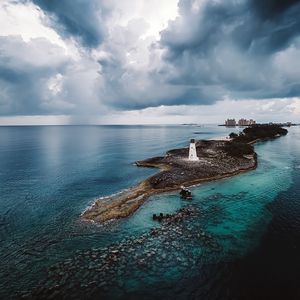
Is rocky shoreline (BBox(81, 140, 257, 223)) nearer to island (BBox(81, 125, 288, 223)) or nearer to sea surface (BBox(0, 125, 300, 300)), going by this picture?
island (BBox(81, 125, 288, 223))

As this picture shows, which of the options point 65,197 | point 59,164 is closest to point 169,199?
point 65,197

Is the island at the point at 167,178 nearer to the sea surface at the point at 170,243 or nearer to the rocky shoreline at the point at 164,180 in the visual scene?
the rocky shoreline at the point at 164,180

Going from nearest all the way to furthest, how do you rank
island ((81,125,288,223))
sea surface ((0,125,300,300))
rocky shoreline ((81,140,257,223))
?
sea surface ((0,125,300,300)) → rocky shoreline ((81,140,257,223)) → island ((81,125,288,223))

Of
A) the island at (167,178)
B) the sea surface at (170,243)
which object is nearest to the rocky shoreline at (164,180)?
the island at (167,178)

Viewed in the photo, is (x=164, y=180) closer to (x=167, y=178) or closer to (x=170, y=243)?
(x=167, y=178)

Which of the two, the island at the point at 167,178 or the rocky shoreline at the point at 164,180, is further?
the island at the point at 167,178

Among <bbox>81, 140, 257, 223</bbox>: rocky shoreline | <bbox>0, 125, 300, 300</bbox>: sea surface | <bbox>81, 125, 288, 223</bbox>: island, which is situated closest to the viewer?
<bbox>0, 125, 300, 300</bbox>: sea surface

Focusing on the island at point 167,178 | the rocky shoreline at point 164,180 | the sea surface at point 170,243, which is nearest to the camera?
the sea surface at point 170,243

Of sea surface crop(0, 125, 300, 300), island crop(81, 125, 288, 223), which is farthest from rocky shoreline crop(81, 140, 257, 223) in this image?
sea surface crop(0, 125, 300, 300)

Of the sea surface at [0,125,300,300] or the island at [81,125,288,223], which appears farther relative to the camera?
the island at [81,125,288,223]

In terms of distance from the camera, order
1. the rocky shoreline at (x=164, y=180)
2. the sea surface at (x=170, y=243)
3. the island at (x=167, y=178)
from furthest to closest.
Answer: the island at (x=167, y=178) < the rocky shoreline at (x=164, y=180) < the sea surface at (x=170, y=243)

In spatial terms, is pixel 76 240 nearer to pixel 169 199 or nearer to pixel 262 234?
pixel 169 199
